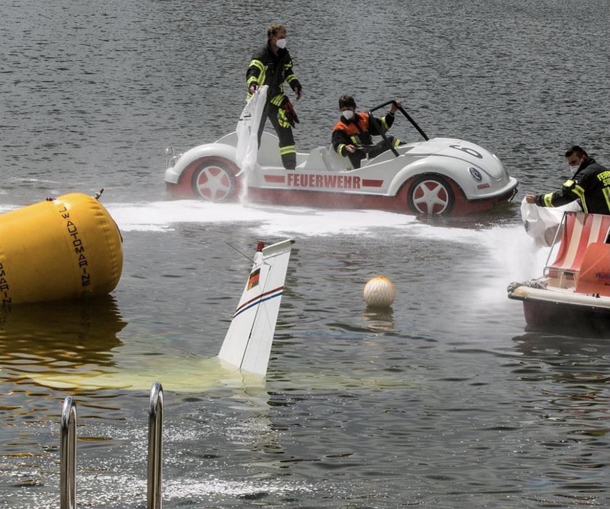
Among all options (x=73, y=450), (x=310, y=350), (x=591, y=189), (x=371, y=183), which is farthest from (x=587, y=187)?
(x=73, y=450)

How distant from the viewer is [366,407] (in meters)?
10.1

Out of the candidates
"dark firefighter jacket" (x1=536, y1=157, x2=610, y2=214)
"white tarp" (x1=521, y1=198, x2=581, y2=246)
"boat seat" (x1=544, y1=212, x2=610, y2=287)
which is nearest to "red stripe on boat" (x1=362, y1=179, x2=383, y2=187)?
"white tarp" (x1=521, y1=198, x2=581, y2=246)

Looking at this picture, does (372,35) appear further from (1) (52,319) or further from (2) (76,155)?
(1) (52,319)

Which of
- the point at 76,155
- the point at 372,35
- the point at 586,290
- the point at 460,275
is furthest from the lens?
the point at 372,35

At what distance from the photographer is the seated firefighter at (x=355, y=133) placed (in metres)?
18.4

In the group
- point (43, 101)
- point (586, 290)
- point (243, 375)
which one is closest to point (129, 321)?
point (243, 375)

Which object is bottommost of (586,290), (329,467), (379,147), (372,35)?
(329,467)

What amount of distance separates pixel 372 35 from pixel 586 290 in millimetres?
35873

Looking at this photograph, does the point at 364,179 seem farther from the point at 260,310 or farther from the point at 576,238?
the point at 260,310

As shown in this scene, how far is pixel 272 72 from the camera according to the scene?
1884 centimetres

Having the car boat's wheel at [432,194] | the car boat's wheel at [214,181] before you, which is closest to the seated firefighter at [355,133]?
the car boat's wheel at [432,194]

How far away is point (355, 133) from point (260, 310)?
8517mm

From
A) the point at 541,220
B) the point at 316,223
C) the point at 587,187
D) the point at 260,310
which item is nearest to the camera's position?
the point at 260,310

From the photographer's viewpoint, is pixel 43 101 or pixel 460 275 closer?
pixel 460 275
